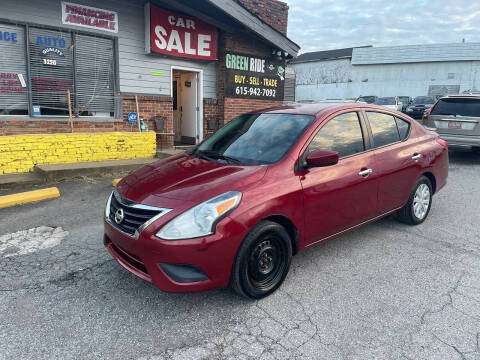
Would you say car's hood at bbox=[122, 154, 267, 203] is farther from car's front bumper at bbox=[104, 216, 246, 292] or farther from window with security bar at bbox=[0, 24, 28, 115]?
window with security bar at bbox=[0, 24, 28, 115]

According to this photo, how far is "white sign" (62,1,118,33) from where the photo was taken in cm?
774

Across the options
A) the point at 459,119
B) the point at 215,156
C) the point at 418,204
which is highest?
the point at 459,119

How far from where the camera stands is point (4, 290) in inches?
125

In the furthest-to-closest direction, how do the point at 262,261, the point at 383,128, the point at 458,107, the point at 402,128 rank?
the point at 458,107, the point at 402,128, the point at 383,128, the point at 262,261

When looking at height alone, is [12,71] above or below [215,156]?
above

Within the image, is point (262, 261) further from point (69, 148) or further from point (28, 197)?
point (69, 148)

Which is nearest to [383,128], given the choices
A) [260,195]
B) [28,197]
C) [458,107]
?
[260,195]

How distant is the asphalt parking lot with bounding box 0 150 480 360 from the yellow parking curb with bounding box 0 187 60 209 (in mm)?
1476

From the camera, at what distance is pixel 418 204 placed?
4.75 m

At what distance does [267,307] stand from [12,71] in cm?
734

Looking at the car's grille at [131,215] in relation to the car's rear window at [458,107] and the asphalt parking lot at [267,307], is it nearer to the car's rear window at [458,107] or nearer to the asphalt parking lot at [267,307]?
the asphalt parking lot at [267,307]

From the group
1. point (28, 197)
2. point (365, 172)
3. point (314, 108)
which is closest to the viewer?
point (365, 172)

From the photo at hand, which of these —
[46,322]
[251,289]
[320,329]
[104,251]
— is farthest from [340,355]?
[104,251]

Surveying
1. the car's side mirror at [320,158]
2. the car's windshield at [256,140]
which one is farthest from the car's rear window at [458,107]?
the car's side mirror at [320,158]
